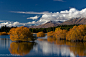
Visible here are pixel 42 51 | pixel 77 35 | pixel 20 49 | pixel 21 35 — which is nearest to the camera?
pixel 42 51

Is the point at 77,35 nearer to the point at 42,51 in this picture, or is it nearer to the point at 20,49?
the point at 42,51

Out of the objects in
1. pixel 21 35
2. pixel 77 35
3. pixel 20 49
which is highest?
pixel 21 35

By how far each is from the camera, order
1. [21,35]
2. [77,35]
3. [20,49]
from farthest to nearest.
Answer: [77,35]
[21,35]
[20,49]

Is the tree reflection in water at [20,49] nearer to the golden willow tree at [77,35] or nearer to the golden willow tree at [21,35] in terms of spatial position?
the golden willow tree at [21,35]

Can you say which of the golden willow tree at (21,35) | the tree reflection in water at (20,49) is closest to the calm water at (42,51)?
the tree reflection in water at (20,49)

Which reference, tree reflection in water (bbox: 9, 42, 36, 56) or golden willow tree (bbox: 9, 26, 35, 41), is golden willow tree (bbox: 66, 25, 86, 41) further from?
tree reflection in water (bbox: 9, 42, 36, 56)

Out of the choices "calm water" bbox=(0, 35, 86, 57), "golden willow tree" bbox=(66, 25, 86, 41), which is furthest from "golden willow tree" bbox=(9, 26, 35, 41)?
"golden willow tree" bbox=(66, 25, 86, 41)

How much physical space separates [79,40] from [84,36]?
3.42 meters

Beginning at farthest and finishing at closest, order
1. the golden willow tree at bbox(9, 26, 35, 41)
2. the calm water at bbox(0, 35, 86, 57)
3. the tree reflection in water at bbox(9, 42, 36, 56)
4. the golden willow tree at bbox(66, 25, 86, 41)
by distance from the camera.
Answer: the golden willow tree at bbox(66, 25, 86, 41), the golden willow tree at bbox(9, 26, 35, 41), the tree reflection in water at bbox(9, 42, 36, 56), the calm water at bbox(0, 35, 86, 57)

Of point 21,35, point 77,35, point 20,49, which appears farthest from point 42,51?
point 77,35

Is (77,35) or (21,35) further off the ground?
(21,35)

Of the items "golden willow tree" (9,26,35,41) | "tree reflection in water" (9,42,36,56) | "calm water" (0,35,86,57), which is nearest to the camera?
"calm water" (0,35,86,57)

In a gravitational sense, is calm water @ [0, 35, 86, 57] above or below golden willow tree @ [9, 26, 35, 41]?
below

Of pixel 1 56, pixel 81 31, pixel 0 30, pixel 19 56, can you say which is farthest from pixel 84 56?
pixel 0 30
